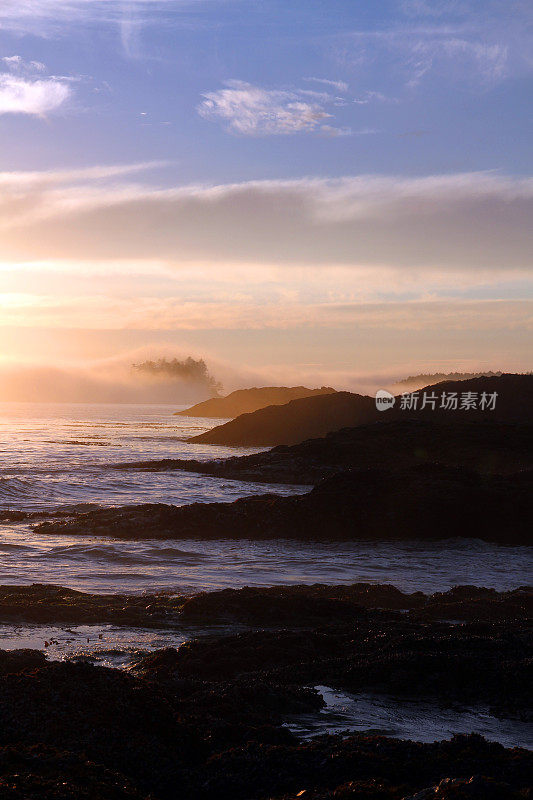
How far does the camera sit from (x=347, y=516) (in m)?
21.0

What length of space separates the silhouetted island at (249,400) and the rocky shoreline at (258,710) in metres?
123

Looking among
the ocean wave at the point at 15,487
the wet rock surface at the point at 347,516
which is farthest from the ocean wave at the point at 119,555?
the ocean wave at the point at 15,487

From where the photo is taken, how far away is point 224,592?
35.7 ft

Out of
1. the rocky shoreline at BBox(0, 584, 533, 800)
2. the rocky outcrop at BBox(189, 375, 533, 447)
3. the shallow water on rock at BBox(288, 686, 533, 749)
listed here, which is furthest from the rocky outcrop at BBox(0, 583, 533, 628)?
the rocky outcrop at BBox(189, 375, 533, 447)

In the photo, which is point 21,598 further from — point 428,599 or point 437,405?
point 437,405

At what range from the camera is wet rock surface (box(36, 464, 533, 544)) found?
66.0 ft

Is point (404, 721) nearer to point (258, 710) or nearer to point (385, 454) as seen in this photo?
point (258, 710)

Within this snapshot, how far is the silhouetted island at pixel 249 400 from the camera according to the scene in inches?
5763

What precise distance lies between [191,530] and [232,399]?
146 m

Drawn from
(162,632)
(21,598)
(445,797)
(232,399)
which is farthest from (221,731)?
(232,399)

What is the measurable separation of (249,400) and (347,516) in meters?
136

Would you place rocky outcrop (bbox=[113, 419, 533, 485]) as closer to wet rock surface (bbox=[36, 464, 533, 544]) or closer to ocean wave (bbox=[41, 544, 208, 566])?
wet rock surface (bbox=[36, 464, 533, 544])

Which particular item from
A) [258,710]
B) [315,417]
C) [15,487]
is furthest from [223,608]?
[315,417]

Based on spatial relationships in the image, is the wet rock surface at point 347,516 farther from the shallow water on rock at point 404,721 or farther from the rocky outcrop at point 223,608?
the shallow water on rock at point 404,721
